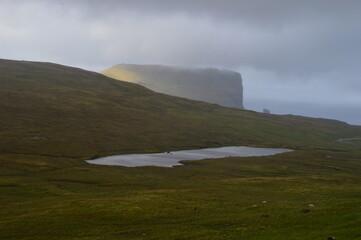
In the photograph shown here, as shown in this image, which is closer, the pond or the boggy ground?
the boggy ground

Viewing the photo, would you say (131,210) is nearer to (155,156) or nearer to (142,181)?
(142,181)

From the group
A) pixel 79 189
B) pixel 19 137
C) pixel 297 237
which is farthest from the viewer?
pixel 19 137

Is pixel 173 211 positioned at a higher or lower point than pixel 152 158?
lower

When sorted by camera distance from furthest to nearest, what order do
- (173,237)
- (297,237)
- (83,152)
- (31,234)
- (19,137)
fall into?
1. (19,137)
2. (83,152)
3. (31,234)
4. (173,237)
5. (297,237)

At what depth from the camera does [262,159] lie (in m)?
178

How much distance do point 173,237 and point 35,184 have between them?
56.5m

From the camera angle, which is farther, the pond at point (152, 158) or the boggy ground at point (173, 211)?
the pond at point (152, 158)

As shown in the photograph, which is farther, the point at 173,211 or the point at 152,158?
the point at 152,158

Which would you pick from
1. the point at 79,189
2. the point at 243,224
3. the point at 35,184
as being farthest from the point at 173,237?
the point at 35,184

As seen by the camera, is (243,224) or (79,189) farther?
(79,189)

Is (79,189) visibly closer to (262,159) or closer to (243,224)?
(243,224)

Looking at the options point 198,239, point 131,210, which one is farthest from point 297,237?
point 131,210

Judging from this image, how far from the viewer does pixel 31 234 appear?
44125 mm

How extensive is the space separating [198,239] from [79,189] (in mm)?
51807
